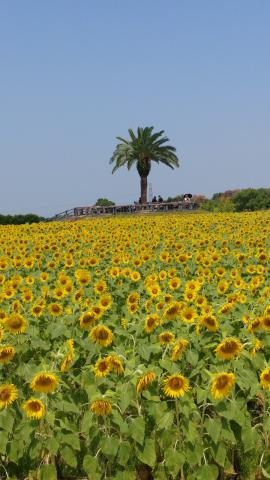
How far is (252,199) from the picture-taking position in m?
60.5

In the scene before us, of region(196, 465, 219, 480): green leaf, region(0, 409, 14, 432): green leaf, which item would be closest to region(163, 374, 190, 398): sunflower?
region(196, 465, 219, 480): green leaf

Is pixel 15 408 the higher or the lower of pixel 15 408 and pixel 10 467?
the higher

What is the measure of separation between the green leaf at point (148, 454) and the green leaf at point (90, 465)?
300 millimetres

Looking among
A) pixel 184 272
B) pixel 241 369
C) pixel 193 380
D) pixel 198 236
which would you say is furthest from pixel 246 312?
pixel 198 236

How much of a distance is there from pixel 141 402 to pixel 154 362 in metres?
0.52

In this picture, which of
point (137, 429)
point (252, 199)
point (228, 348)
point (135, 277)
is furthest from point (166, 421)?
point (252, 199)

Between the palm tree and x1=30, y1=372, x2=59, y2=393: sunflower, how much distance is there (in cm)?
4960

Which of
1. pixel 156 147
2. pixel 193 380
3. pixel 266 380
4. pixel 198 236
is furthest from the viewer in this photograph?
pixel 156 147

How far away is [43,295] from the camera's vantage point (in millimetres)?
7715

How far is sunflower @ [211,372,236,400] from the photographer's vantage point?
3.91 m

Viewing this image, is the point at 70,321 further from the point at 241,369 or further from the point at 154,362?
the point at 241,369

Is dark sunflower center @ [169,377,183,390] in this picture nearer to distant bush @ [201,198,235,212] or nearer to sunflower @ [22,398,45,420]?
sunflower @ [22,398,45,420]

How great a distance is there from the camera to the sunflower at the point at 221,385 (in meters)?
3.91

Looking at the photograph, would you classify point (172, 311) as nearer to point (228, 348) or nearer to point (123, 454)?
point (228, 348)
